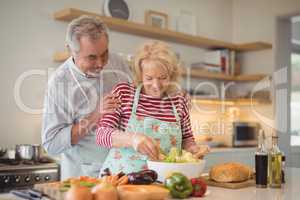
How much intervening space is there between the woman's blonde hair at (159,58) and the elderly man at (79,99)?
0.92 feet

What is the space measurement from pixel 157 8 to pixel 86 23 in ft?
8.37

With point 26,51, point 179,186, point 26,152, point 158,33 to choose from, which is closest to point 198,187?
point 179,186

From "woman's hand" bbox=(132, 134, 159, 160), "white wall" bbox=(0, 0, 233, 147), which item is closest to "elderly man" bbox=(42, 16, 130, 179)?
"woman's hand" bbox=(132, 134, 159, 160)

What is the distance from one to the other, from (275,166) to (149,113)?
59cm

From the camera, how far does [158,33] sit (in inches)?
166

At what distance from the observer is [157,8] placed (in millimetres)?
4496

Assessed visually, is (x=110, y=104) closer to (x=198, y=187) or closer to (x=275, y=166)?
(x=198, y=187)

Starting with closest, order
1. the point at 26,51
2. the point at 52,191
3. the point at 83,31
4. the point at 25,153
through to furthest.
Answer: the point at 52,191, the point at 83,31, the point at 25,153, the point at 26,51

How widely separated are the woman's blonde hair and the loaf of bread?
44 centimetres

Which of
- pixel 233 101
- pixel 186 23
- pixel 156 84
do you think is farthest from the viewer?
pixel 233 101

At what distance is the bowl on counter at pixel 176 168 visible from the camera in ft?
4.90

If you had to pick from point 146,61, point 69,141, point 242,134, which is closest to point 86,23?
point 146,61

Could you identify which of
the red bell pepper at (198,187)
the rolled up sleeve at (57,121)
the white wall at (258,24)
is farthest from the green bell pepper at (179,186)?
the white wall at (258,24)

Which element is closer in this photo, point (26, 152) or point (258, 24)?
point (26, 152)
